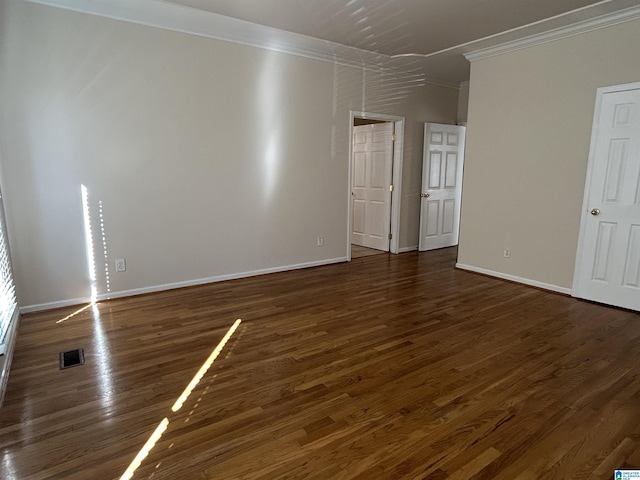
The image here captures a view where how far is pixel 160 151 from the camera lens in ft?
12.6

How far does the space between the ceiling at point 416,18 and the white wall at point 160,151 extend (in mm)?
591

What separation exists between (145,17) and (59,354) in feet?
10.1

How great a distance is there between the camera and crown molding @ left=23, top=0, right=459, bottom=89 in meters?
3.35

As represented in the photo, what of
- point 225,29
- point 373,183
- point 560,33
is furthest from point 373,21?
point 373,183

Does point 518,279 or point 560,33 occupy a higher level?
point 560,33

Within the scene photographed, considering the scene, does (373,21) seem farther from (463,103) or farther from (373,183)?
(463,103)

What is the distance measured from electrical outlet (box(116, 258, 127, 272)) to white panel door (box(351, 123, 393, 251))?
3460 millimetres

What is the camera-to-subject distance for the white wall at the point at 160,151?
10.6 feet

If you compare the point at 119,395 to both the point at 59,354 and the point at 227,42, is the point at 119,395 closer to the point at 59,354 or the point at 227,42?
the point at 59,354

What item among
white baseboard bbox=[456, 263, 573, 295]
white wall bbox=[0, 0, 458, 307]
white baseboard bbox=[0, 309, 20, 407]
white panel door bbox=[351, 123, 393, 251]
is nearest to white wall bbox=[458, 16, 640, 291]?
white baseboard bbox=[456, 263, 573, 295]

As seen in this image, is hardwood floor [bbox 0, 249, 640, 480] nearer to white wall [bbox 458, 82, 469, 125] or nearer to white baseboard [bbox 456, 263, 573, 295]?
white baseboard [bbox 456, 263, 573, 295]

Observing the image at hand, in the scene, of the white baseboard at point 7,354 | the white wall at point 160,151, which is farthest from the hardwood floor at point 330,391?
the white wall at point 160,151

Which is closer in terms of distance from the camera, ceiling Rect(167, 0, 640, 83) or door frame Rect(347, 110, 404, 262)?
ceiling Rect(167, 0, 640, 83)

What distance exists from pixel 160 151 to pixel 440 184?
434 centimetres
